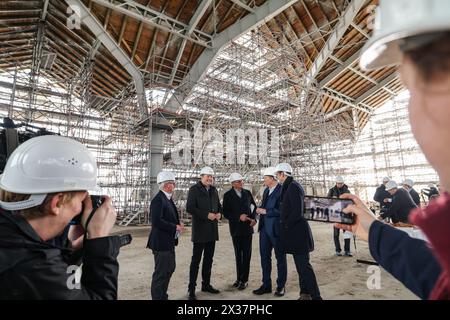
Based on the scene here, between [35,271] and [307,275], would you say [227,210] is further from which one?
[35,271]

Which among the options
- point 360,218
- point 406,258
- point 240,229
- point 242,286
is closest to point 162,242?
point 240,229

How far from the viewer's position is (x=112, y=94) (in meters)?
14.4

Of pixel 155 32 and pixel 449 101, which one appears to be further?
pixel 155 32

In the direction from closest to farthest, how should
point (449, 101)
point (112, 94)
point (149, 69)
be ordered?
point (449, 101)
point (149, 69)
point (112, 94)

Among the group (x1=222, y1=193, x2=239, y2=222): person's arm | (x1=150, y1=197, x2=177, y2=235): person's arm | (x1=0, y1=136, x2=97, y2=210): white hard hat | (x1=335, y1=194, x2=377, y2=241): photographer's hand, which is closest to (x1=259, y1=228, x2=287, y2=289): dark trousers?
(x1=222, y1=193, x2=239, y2=222): person's arm

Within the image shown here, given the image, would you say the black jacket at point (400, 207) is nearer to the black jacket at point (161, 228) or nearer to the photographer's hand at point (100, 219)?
the black jacket at point (161, 228)

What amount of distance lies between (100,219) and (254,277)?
4.27 m

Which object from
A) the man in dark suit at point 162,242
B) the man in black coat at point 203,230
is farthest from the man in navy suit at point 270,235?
the man in dark suit at point 162,242

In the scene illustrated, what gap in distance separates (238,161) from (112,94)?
836 centimetres

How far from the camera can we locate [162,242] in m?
3.42

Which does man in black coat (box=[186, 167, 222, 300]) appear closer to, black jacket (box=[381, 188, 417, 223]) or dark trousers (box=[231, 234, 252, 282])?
dark trousers (box=[231, 234, 252, 282])
